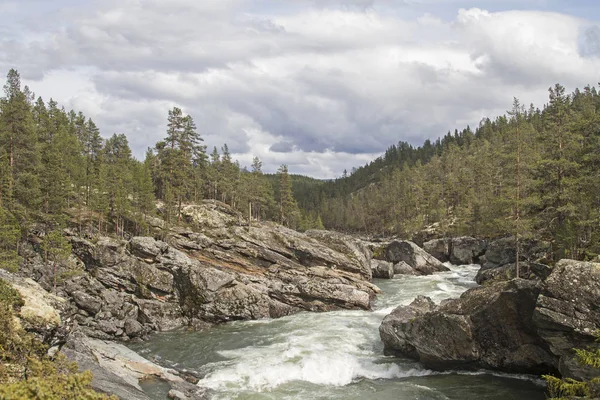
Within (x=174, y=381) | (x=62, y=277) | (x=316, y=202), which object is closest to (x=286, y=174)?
(x=62, y=277)

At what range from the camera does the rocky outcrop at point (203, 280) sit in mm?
34219

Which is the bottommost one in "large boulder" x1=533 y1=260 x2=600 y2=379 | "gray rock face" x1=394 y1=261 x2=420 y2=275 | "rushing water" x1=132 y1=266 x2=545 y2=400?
"rushing water" x1=132 y1=266 x2=545 y2=400

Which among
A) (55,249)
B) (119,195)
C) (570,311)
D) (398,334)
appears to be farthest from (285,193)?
(570,311)

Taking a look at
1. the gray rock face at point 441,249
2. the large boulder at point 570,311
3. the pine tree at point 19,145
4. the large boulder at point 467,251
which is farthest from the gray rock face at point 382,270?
the pine tree at point 19,145

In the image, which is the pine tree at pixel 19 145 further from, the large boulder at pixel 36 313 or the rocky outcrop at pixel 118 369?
the large boulder at pixel 36 313

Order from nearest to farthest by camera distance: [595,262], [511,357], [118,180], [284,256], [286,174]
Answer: [595,262] < [511,357] < [284,256] < [118,180] < [286,174]

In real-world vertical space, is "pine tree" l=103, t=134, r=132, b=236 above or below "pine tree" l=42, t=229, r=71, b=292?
above

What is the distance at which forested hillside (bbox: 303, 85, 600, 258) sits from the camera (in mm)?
35719

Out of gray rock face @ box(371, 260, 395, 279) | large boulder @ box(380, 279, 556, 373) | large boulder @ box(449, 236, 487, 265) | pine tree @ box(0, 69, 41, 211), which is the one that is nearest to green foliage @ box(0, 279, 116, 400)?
large boulder @ box(380, 279, 556, 373)

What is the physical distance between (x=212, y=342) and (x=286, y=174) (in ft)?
210

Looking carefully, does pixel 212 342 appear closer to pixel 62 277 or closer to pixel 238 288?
pixel 238 288

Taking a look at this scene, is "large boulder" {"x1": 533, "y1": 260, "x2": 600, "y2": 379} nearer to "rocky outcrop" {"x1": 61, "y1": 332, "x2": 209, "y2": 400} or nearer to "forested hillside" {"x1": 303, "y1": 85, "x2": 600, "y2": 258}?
"forested hillside" {"x1": 303, "y1": 85, "x2": 600, "y2": 258}

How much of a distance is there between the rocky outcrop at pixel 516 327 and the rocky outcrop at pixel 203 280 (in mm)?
16058

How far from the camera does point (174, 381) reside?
21891 millimetres
